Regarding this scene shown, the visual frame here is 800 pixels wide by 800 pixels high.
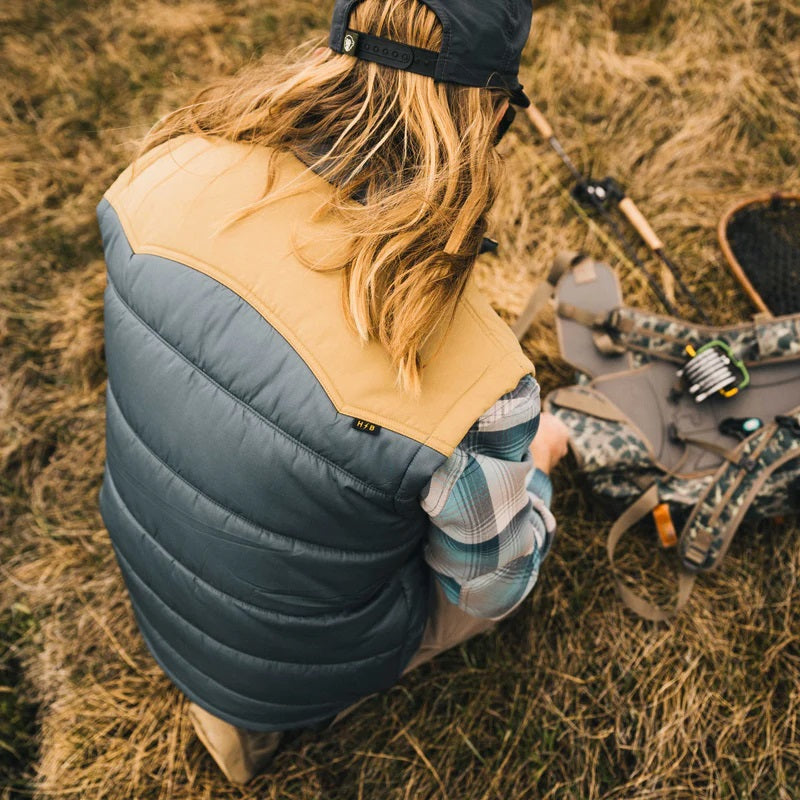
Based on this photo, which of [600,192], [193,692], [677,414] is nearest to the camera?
[193,692]

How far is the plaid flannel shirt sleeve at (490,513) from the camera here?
1123mm

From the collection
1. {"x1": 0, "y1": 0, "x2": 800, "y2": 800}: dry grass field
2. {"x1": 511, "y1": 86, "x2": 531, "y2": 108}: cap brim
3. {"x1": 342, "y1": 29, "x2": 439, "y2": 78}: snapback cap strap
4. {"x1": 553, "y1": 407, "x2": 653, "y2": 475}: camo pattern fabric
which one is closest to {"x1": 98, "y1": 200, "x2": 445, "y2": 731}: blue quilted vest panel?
{"x1": 342, "y1": 29, "x2": 439, "y2": 78}: snapback cap strap

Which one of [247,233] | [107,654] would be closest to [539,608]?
[107,654]

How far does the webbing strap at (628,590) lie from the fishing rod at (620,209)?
2.44 ft

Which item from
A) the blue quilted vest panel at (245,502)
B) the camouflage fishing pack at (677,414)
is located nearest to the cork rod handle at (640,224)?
the camouflage fishing pack at (677,414)

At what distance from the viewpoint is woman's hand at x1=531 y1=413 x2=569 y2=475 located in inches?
70.2

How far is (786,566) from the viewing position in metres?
2.10

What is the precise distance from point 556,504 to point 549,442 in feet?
1.48

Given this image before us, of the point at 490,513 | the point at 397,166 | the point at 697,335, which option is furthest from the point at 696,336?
the point at 397,166

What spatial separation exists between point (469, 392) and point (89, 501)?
5.78 feet

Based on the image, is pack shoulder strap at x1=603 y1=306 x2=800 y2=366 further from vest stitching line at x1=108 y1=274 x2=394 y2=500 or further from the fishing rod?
vest stitching line at x1=108 y1=274 x2=394 y2=500

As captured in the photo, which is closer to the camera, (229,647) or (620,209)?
(229,647)

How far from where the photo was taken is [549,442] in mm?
1865

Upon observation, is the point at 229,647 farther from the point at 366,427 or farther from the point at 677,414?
the point at 677,414
